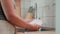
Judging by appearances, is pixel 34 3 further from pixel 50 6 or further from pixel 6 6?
pixel 6 6

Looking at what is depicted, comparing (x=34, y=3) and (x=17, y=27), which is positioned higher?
(x=34, y=3)

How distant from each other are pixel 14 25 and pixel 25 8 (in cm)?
22

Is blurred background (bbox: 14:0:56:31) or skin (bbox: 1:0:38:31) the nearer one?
skin (bbox: 1:0:38:31)

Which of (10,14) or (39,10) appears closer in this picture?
(10,14)

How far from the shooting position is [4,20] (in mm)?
546

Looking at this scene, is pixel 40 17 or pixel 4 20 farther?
pixel 40 17

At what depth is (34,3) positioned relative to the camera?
0.78 m

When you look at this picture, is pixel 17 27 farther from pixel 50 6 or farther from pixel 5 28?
pixel 50 6

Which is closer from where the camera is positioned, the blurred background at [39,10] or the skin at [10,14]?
the skin at [10,14]

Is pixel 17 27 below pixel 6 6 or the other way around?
below

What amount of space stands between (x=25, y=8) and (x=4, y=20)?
0.23m

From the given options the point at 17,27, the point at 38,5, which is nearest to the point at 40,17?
the point at 38,5

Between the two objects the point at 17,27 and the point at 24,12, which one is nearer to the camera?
the point at 17,27

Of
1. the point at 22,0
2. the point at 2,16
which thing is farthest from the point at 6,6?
the point at 22,0
